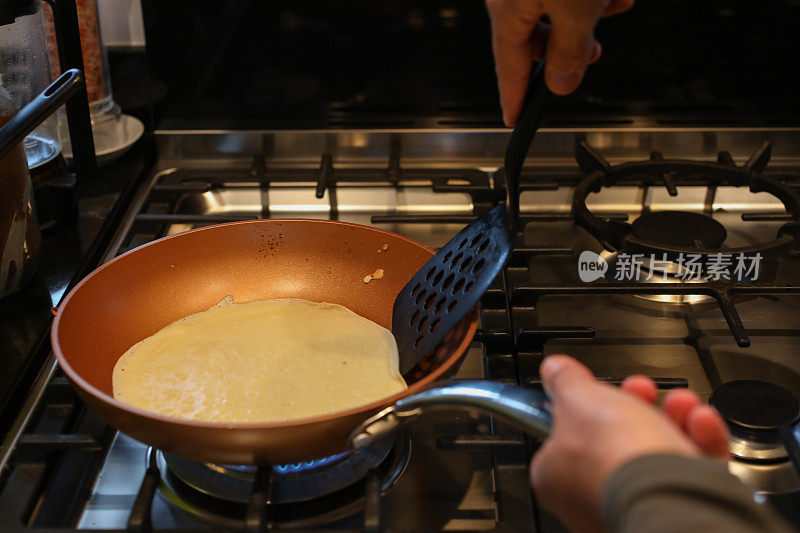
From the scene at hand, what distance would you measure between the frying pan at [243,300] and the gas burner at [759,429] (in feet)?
0.74

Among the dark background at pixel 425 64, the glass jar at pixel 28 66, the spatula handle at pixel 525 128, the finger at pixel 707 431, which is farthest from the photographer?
the dark background at pixel 425 64

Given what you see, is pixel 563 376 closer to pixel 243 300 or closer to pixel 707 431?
pixel 707 431

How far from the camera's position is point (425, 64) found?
1.05 metres

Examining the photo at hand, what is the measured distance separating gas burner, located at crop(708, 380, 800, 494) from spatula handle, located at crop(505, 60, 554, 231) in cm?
23

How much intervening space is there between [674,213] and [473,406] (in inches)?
21.9

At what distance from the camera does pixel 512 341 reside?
72cm

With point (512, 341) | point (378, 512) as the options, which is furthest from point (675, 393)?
point (512, 341)

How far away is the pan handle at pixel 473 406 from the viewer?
1.44 feet

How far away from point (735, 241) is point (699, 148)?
0.21 meters

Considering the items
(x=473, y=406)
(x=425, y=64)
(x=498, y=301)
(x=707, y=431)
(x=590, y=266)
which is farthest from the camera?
(x=425, y=64)

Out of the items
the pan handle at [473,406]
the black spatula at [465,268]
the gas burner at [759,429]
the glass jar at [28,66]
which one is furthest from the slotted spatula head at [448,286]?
the glass jar at [28,66]

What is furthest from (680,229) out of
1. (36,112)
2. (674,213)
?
(36,112)

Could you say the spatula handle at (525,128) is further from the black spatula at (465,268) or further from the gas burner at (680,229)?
the gas burner at (680,229)

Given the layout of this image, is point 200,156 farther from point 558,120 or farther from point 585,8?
point 585,8
